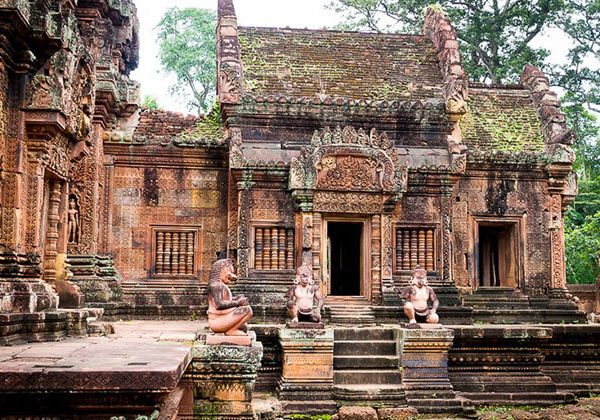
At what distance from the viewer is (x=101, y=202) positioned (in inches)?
566

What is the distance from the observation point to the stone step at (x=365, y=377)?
11.6m

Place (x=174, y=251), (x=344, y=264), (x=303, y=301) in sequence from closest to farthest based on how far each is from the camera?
(x=303, y=301), (x=174, y=251), (x=344, y=264)

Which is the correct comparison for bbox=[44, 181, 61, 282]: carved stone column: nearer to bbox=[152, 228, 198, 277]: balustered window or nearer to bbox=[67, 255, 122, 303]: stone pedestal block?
bbox=[67, 255, 122, 303]: stone pedestal block

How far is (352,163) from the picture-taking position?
14352mm

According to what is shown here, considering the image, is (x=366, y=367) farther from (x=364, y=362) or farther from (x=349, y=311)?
(x=349, y=311)

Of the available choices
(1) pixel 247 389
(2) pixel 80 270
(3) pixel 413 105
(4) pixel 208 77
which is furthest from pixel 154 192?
(4) pixel 208 77

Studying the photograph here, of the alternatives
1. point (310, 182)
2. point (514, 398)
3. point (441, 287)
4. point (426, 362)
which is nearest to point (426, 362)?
point (426, 362)

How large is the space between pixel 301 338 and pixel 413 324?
1.88 meters

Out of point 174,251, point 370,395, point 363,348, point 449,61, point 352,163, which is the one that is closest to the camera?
point 370,395

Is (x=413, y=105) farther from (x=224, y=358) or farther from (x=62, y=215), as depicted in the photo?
(x=224, y=358)

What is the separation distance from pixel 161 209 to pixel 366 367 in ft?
18.8

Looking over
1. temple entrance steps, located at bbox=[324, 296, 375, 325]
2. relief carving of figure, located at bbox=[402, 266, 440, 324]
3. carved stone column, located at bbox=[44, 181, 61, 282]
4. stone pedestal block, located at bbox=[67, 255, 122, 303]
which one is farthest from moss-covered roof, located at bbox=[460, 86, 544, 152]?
carved stone column, located at bbox=[44, 181, 61, 282]

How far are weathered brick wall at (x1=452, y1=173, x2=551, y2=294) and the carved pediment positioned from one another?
2.14 m

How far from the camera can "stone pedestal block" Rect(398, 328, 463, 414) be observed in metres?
11.5
